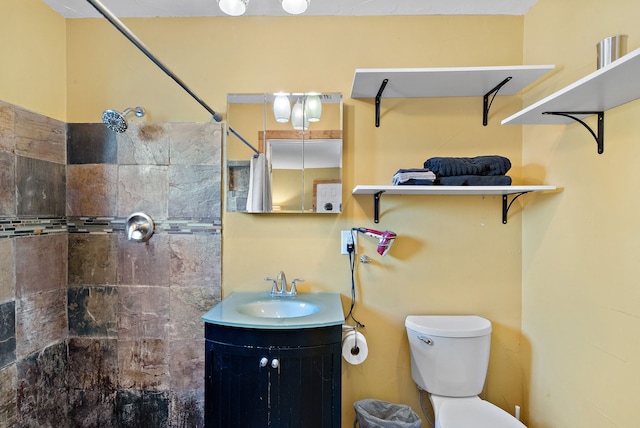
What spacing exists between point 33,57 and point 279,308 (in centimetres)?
181

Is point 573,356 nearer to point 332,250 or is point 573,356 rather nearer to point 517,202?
point 517,202

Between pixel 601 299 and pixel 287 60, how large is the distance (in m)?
1.84

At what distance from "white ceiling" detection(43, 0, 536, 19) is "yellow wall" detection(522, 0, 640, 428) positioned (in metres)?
0.25

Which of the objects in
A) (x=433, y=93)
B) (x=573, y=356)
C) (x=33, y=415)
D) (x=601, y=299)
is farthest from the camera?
(x=433, y=93)

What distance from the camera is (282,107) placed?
1.68 metres

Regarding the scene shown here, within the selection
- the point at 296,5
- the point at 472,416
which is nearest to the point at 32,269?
the point at 296,5

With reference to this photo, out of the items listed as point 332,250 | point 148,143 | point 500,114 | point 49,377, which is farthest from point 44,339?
point 500,114

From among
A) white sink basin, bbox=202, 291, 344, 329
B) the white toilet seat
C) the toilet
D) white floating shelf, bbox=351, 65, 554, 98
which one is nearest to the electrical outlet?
white sink basin, bbox=202, 291, 344, 329

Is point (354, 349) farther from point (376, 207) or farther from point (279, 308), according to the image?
point (376, 207)

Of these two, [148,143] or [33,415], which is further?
[148,143]

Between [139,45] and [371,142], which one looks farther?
[371,142]

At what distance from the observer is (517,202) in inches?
67.1

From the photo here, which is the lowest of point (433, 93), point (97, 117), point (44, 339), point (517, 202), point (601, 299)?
point (44, 339)

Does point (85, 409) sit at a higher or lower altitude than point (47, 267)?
lower
